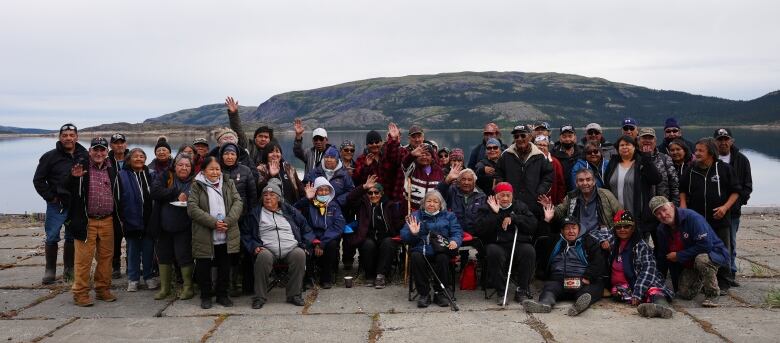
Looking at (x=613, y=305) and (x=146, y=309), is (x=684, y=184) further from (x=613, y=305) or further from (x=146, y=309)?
(x=146, y=309)

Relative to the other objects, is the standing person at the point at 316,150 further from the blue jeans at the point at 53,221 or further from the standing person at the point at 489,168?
the blue jeans at the point at 53,221

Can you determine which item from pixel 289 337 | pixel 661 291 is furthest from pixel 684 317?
pixel 289 337

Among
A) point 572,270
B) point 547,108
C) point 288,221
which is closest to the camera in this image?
point 572,270

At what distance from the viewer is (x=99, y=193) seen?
6148 mm

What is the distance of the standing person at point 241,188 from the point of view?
6.34 meters

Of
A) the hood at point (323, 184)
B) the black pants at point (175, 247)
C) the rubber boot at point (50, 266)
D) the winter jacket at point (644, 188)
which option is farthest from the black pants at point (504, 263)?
the rubber boot at point (50, 266)

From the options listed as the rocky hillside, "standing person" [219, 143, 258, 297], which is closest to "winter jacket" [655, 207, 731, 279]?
"standing person" [219, 143, 258, 297]

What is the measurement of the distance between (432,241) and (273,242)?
5.53 feet

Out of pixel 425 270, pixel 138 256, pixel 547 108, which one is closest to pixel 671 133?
pixel 425 270

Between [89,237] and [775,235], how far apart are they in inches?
409

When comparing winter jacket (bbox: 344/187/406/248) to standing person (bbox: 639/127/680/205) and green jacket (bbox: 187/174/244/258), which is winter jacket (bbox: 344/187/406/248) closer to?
green jacket (bbox: 187/174/244/258)

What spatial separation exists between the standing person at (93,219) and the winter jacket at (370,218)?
2.62m

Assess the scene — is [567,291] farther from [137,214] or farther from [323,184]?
[137,214]

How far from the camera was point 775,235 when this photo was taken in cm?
993
